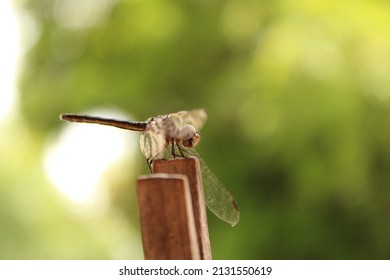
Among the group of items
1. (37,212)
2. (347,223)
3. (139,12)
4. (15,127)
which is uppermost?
(139,12)

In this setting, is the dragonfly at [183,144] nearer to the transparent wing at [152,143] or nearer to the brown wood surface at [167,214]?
the transparent wing at [152,143]

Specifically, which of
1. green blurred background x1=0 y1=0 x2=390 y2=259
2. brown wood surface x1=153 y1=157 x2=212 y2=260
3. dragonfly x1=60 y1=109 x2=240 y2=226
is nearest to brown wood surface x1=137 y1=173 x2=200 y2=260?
brown wood surface x1=153 y1=157 x2=212 y2=260

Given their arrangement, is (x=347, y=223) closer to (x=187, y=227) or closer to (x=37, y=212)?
(x=37, y=212)

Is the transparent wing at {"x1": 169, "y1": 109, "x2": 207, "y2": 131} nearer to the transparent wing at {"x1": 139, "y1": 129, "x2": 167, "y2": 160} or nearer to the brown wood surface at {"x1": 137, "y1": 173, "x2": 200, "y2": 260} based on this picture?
the transparent wing at {"x1": 139, "y1": 129, "x2": 167, "y2": 160}

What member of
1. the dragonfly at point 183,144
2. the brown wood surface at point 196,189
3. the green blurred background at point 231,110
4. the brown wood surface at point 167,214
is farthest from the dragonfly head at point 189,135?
the green blurred background at point 231,110

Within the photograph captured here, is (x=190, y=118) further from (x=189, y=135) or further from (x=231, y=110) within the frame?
(x=231, y=110)

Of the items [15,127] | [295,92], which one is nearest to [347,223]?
[295,92]
